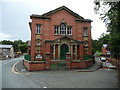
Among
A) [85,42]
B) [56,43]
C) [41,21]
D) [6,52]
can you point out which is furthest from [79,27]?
[6,52]

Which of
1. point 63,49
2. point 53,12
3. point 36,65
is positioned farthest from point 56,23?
point 36,65

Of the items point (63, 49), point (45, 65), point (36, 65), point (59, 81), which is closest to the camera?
point (59, 81)

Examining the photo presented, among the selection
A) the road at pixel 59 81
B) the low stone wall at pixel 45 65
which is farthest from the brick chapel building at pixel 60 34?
the road at pixel 59 81

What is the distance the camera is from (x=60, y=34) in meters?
21.7

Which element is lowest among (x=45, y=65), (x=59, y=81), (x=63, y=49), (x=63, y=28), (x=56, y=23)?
(x=59, y=81)

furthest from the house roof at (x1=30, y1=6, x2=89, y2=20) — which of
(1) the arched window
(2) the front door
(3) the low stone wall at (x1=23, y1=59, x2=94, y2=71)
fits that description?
(3) the low stone wall at (x1=23, y1=59, x2=94, y2=71)

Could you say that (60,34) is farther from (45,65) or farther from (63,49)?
(45,65)

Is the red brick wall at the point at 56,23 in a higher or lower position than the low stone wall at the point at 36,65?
higher

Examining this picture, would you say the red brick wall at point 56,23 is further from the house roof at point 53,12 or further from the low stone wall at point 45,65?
the low stone wall at point 45,65

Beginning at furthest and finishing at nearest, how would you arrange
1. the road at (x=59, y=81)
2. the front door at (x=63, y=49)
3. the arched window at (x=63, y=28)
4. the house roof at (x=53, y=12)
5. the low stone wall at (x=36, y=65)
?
the arched window at (x=63, y=28), the front door at (x=63, y=49), the house roof at (x=53, y=12), the low stone wall at (x=36, y=65), the road at (x=59, y=81)

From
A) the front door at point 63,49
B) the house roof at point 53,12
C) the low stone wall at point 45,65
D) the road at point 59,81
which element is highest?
the house roof at point 53,12

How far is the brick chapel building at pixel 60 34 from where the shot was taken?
20469 mm

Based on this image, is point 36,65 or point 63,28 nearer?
point 36,65

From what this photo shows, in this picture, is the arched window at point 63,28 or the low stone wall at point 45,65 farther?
the arched window at point 63,28
